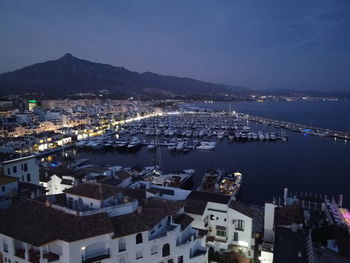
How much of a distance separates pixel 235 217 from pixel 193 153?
3352 centimetres

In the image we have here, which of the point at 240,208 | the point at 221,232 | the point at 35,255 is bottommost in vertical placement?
the point at 221,232

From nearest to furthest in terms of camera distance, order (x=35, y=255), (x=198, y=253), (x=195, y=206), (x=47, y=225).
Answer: (x=35, y=255) < (x=47, y=225) < (x=198, y=253) < (x=195, y=206)

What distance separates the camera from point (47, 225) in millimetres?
10336

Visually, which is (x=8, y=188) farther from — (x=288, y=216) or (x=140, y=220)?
(x=288, y=216)

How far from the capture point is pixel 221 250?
16266mm

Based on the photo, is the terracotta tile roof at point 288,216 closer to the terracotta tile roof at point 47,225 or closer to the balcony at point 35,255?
the terracotta tile roof at point 47,225

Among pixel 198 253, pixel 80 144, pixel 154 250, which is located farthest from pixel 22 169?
pixel 80 144

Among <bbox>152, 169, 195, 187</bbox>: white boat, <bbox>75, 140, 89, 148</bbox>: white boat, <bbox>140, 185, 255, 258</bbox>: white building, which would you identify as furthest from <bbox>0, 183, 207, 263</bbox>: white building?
<bbox>75, 140, 89, 148</bbox>: white boat

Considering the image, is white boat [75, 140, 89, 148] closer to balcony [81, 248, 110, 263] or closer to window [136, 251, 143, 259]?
window [136, 251, 143, 259]

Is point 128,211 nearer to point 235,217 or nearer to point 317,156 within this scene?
point 235,217

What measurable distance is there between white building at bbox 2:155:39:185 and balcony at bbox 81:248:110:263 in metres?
14.3

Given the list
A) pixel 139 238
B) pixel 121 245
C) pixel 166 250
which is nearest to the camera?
pixel 121 245

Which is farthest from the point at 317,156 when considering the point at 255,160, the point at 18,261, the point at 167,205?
the point at 18,261

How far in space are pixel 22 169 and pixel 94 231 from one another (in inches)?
599
